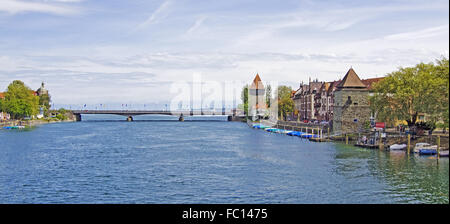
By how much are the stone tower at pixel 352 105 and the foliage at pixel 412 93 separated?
1266 centimetres

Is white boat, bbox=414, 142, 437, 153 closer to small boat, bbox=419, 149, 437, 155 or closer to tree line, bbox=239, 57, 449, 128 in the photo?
small boat, bbox=419, 149, 437, 155

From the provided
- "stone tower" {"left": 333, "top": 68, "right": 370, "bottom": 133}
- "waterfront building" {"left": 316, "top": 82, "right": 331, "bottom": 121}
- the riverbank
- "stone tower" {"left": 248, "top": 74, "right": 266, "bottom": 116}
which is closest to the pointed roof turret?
"stone tower" {"left": 333, "top": 68, "right": 370, "bottom": 133}

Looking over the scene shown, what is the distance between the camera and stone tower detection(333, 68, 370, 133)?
287 ft

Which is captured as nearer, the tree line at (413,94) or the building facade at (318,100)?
the tree line at (413,94)

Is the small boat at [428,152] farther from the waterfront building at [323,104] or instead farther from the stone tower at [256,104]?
the stone tower at [256,104]

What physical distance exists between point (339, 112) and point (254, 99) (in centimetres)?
9890

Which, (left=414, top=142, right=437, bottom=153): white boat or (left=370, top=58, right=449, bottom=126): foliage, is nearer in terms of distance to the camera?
(left=370, top=58, right=449, bottom=126): foliage

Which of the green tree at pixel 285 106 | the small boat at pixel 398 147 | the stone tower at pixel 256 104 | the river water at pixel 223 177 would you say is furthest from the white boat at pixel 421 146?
the stone tower at pixel 256 104

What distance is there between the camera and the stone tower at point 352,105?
87.4 metres

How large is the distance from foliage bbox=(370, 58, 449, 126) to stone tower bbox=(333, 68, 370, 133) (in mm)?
12658

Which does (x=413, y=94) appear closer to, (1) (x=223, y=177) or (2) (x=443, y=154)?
(2) (x=443, y=154)

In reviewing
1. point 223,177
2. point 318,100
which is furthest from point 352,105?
point 223,177
